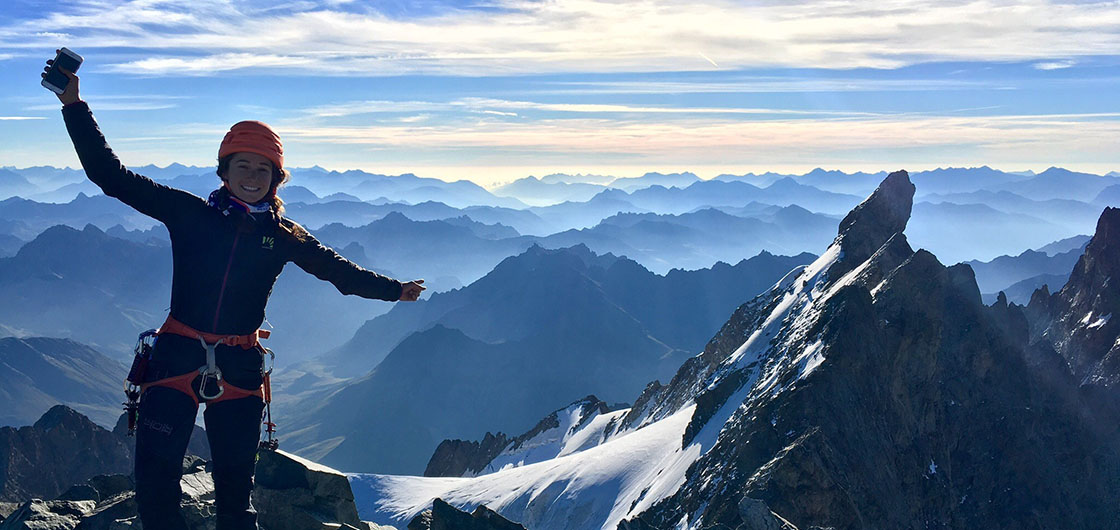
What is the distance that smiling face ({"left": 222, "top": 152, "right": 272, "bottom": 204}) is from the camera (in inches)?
424

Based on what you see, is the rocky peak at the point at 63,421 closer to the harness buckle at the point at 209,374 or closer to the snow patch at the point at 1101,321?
the harness buckle at the point at 209,374

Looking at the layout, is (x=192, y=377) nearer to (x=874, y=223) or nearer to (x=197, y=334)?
Result: (x=197, y=334)

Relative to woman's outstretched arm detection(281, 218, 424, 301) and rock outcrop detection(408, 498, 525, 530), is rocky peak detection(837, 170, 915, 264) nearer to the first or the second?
rock outcrop detection(408, 498, 525, 530)

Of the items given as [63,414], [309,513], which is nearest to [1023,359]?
[309,513]

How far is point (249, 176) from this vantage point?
35.6 ft

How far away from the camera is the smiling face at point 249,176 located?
1076cm

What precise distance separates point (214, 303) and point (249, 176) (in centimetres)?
178

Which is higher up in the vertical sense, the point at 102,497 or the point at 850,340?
the point at 102,497

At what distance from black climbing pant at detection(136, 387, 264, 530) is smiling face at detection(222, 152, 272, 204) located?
277 centimetres

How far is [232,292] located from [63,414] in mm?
190645

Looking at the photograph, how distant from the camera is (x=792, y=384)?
68.9 m

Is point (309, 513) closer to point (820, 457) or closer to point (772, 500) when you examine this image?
point (772, 500)

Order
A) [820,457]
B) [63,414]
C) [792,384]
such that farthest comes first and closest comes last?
[63,414] → [792,384] → [820,457]

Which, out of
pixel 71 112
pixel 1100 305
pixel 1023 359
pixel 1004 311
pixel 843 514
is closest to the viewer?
pixel 71 112
